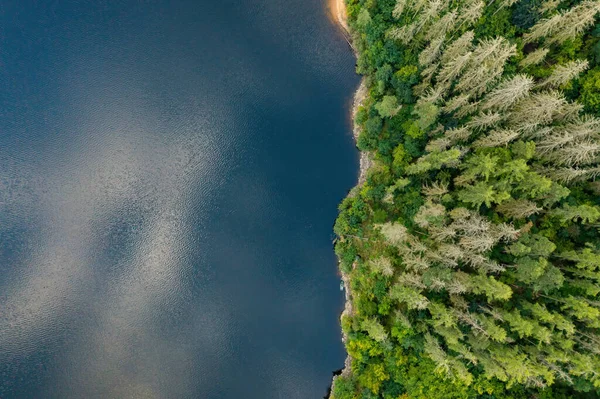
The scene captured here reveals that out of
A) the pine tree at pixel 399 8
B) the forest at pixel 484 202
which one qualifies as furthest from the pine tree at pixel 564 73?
the pine tree at pixel 399 8

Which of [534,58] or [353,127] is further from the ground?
[353,127]

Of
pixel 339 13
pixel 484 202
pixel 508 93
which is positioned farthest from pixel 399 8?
pixel 484 202

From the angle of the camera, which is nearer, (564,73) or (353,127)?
(564,73)

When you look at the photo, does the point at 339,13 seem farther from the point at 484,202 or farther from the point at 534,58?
the point at 484,202

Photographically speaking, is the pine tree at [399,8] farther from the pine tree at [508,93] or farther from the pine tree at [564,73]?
the pine tree at [564,73]

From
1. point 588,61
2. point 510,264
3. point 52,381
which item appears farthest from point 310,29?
point 52,381

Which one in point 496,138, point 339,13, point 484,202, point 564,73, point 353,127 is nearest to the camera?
point 564,73

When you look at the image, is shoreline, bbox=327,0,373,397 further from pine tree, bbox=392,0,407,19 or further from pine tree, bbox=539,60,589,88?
pine tree, bbox=539,60,589,88
